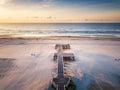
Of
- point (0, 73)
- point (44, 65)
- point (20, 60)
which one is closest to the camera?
point (0, 73)

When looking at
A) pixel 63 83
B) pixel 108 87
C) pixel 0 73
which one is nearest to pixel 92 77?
pixel 108 87

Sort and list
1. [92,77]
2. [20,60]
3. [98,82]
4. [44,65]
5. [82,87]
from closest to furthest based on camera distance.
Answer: [82,87] → [98,82] → [92,77] → [44,65] → [20,60]

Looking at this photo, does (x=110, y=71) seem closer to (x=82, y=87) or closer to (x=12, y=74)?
(x=82, y=87)

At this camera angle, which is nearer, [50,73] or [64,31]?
[50,73]

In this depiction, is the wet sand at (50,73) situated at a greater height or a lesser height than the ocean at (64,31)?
→ lesser

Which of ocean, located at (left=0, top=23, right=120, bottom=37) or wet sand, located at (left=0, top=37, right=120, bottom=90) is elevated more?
ocean, located at (left=0, top=23, right=120, bottom=37)

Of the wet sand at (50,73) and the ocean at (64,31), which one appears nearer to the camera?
Answer: the wet sand at (50,73)

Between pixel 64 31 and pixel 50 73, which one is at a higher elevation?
pixel 64 31

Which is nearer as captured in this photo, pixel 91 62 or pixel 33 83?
pixel 33 83

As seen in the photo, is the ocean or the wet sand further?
the ocean

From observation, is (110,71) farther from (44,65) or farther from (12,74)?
(12,74)
